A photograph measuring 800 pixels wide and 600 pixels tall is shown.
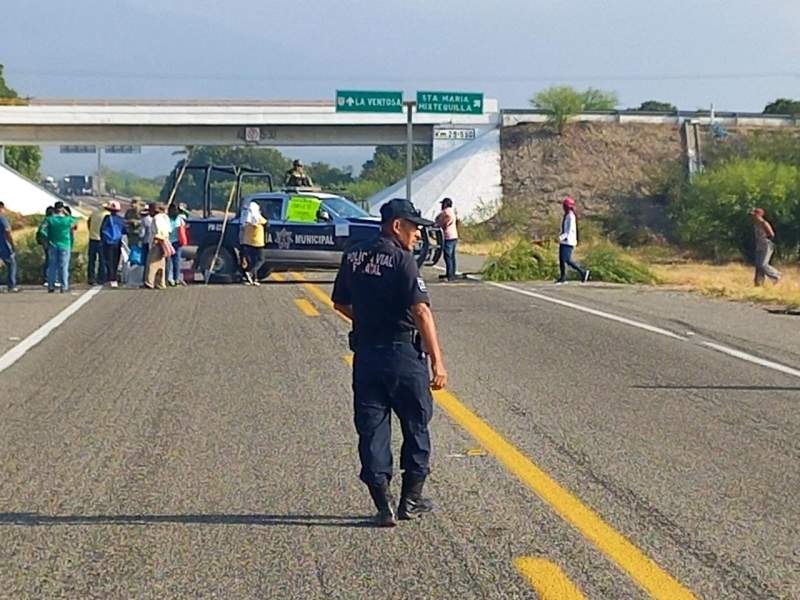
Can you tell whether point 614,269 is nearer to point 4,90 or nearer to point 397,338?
point 397,338

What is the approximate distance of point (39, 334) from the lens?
17.0 metres

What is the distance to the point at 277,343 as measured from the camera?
613 inches

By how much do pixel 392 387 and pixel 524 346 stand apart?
8.58 metres

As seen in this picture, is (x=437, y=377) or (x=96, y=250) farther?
(x=96, y=250)

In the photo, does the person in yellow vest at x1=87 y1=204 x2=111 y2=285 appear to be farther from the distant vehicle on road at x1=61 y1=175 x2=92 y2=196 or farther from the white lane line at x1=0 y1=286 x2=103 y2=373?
the distant vehicle on road at x1=61 y1=175 x2=92 y2=196

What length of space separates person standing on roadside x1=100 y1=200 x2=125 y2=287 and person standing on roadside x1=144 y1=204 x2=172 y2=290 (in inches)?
42.5

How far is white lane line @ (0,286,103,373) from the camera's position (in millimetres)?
14461

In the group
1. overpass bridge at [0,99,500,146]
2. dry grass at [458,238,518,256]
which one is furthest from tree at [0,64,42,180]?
dry grass at [458,238,518,256]

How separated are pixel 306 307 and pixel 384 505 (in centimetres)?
1327

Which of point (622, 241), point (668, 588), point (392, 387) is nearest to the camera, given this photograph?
point (668, 588)

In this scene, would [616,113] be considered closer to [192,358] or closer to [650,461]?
[192,358]

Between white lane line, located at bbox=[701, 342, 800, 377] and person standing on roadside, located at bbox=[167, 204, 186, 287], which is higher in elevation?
person standing on roadside, located at bbox=[167, 204, 186, 287]

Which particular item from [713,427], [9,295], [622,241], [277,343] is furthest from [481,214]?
[713,427]

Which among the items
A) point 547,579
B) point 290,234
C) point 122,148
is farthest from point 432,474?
point 122,148
